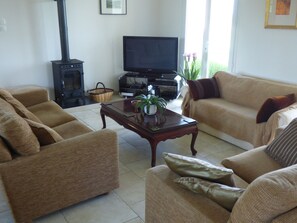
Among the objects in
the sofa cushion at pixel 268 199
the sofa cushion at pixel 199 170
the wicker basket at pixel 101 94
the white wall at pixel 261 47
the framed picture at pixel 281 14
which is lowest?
the wicker basket at pixel 101 94

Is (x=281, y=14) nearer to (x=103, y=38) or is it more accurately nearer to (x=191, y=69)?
(x=191, y=69)

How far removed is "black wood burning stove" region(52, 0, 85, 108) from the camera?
A: 4.75 metres

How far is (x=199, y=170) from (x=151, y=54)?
13.8 feet

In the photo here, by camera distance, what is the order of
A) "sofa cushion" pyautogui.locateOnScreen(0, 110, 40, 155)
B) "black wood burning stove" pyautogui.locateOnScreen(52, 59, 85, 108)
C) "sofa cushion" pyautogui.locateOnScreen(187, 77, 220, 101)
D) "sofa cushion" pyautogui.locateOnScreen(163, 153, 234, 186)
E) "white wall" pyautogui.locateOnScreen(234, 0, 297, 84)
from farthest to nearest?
"black wood burning stove" pyautogui.locateOnScreen(52, 59, 85, 108) → "sofa cushion" pyautogui.locateOnScreen(187, 77, 220, 101) → "white wall" pyautogui.locateOnScreen(234, 0, 297, 84) → "sofa cushion" pyautogui.locateOnScreen(0, 110, 40, 155) → "sofa cushion" pyautogui.locateOnScreen(163, 153, 234, 186)

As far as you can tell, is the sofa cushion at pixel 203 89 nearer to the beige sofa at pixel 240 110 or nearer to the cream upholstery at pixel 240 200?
the beige sofa at pixel 240 110

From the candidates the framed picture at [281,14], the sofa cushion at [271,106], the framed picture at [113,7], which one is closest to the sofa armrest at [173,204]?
the sofa cushion at [271,106]

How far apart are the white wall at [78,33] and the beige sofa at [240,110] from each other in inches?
81.4

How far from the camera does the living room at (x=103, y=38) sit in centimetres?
409

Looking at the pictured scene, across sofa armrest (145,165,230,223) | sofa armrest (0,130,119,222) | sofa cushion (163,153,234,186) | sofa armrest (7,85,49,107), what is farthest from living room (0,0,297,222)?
sofa cushion (163,153,234,186)

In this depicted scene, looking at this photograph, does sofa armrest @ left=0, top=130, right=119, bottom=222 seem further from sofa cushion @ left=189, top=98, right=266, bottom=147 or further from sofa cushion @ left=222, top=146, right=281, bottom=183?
sofa cushion @ left=189, top=98, right=266, bottom=147

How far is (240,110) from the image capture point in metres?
3.53

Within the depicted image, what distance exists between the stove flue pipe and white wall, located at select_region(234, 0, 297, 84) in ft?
9.12

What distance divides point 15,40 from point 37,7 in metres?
0.66

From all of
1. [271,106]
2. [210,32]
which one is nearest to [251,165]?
[271,106]
